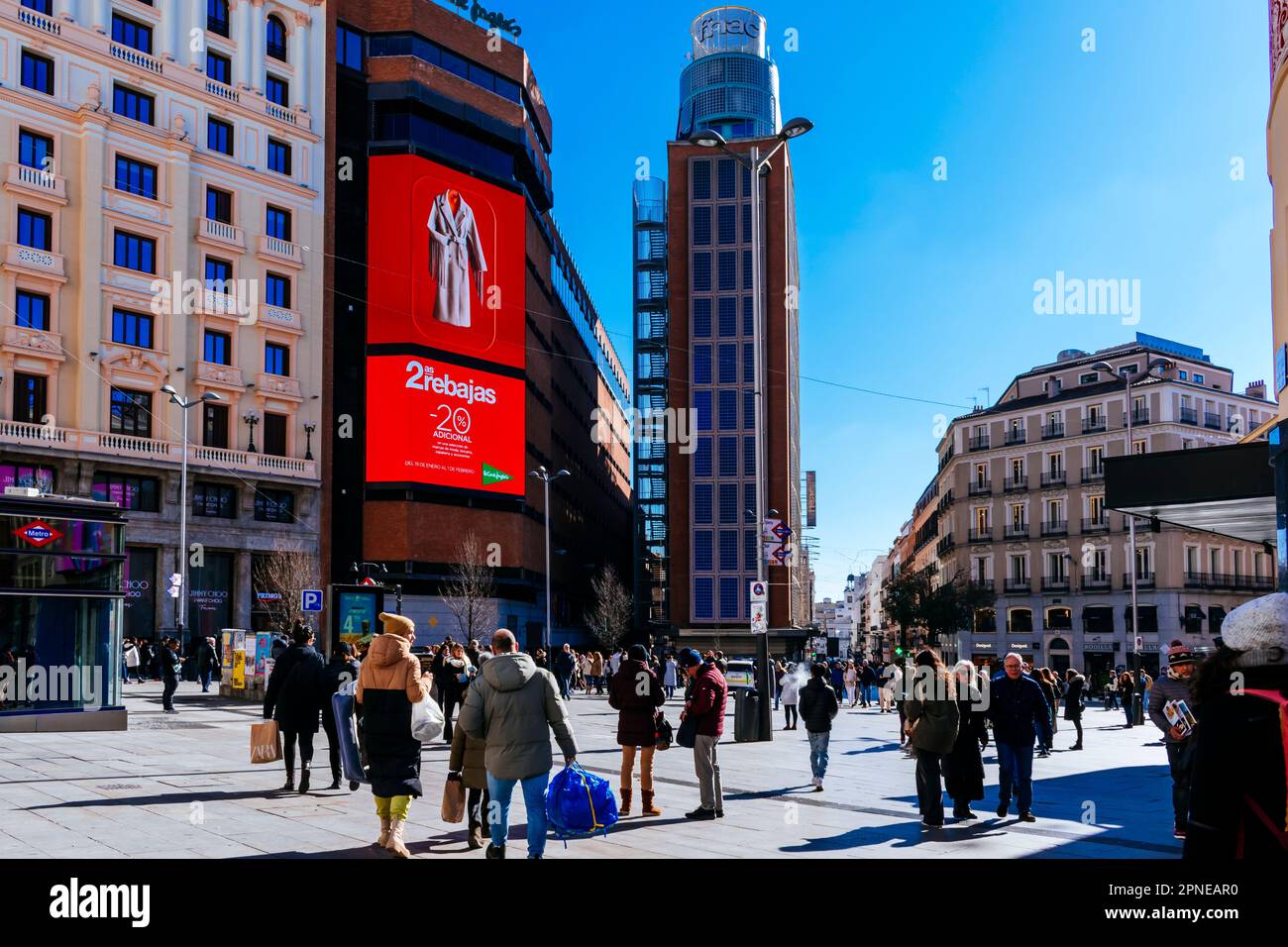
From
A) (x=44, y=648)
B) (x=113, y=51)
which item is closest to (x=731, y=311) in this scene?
(x=113, y=51)

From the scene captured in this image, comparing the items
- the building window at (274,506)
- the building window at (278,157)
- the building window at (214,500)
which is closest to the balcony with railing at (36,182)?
the building window at (278,157)

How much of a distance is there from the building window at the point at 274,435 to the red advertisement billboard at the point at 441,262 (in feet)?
20.9

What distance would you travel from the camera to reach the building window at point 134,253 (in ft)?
153

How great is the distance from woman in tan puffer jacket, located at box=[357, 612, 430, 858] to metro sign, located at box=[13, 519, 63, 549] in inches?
511

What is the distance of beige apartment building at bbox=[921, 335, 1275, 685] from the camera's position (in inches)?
2559

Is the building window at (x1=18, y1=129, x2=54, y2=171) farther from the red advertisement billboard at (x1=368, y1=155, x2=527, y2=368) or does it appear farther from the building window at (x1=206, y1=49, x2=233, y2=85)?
the red advertisement billboard at (x1=368, y1=155, x2=527, y2=368)

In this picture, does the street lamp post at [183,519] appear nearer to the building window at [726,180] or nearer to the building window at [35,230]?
the building window at [35,230]

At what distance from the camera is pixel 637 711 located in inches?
454

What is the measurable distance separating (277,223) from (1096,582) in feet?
162

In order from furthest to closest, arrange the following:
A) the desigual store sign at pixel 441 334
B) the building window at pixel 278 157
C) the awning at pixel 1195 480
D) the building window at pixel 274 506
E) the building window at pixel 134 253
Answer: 1. the desigual store sign at pixel 441 334
2. the building window at pixel 278 157
3. the building window at pixel 274 506
4. the building window at pixel 134 253
5. the awning at pixel 1195 480

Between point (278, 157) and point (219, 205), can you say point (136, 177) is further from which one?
point (278, 157)

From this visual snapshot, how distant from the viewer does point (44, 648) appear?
19.5m

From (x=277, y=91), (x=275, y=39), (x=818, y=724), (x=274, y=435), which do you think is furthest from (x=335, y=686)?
(x=275, y=39)
